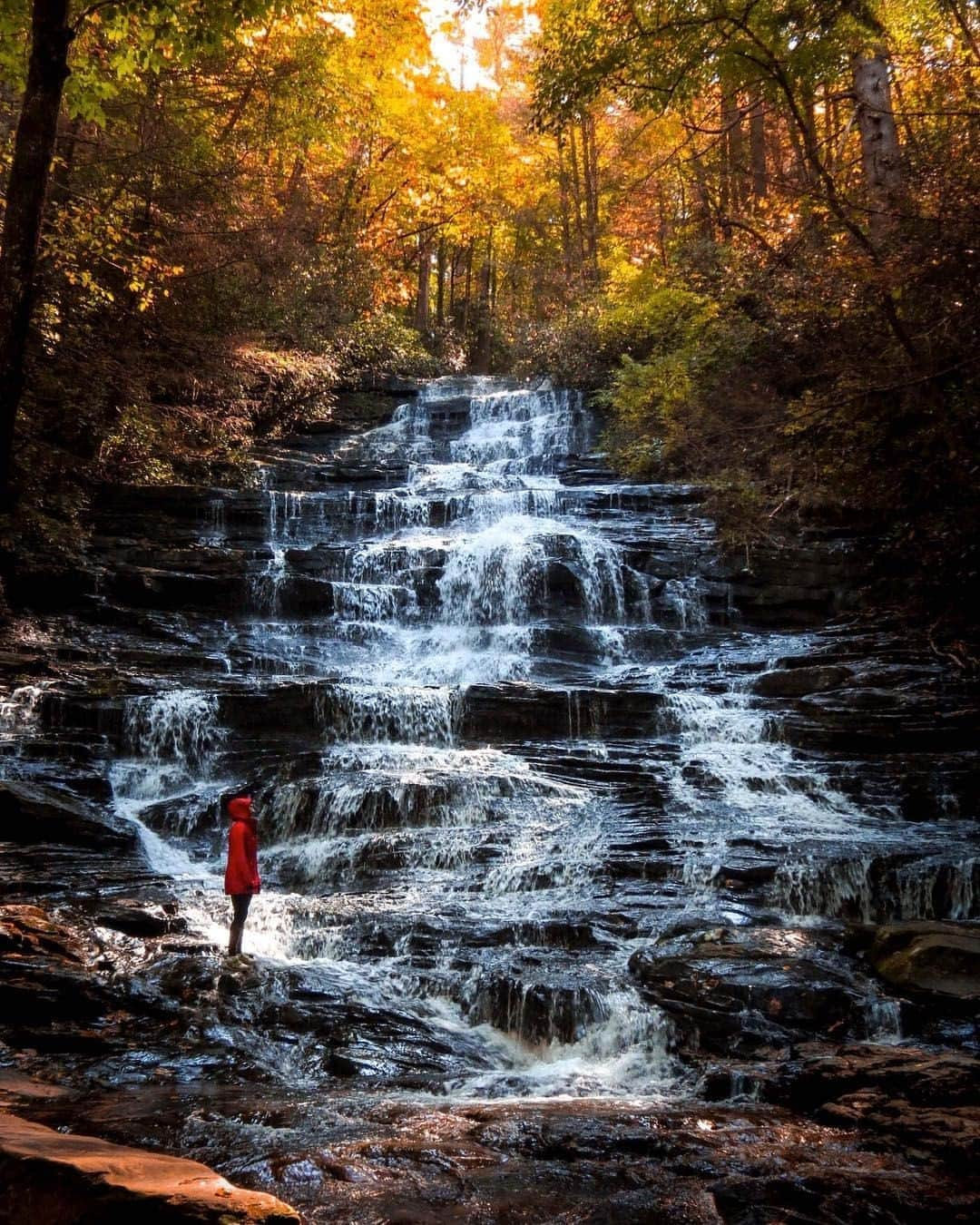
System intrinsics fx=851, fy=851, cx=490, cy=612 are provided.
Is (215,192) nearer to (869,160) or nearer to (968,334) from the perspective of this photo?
(869,160)

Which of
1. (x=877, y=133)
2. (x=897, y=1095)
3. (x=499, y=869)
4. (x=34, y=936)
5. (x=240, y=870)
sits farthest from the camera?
(x=877, y=133)

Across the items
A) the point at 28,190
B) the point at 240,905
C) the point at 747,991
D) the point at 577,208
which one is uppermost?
the point at 577,208

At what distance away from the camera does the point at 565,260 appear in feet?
104

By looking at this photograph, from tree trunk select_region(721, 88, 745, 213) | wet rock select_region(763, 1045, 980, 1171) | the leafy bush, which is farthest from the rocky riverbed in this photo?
the leafy bush

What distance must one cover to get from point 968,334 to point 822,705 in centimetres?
497

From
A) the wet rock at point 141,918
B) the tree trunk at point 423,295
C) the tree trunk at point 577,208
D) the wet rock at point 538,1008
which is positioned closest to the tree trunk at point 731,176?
the tree trunk at point 577,208

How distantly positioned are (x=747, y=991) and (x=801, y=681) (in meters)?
7.02

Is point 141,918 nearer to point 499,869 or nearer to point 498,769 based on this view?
point 499,869

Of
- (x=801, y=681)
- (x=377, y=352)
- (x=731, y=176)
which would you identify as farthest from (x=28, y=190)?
(x=377, y=352)

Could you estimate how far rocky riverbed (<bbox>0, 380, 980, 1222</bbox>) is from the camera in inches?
173

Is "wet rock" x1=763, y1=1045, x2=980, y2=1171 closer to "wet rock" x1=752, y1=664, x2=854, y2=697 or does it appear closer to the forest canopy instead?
the forest canopy

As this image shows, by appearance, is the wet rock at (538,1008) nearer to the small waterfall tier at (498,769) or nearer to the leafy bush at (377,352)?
the small waterfall tier at (498,769)

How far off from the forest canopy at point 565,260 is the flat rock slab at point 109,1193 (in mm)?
7347

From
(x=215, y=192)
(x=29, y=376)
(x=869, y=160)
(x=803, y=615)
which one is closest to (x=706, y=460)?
(x=803, y=615)
